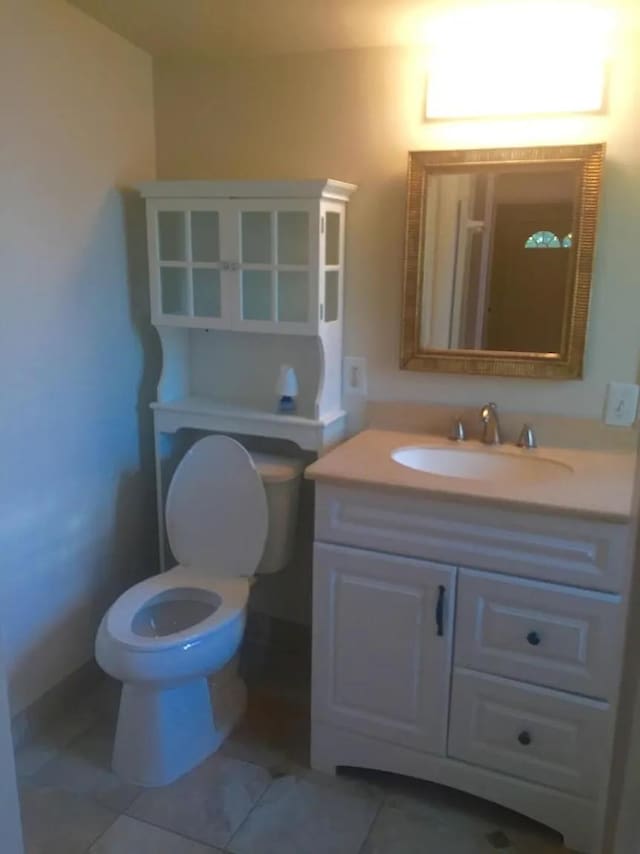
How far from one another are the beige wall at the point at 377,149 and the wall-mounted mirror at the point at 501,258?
0.05m

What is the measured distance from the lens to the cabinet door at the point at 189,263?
2.17 m

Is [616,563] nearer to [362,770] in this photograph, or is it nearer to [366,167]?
[362,770]

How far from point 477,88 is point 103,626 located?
1797 mm

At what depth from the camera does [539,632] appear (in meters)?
1.69


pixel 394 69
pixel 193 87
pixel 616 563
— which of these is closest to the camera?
pixel 616 563

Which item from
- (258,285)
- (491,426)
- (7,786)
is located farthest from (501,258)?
(7,786)

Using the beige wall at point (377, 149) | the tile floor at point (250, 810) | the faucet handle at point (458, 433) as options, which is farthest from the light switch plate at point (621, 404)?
the tile floor at point (250, 810)

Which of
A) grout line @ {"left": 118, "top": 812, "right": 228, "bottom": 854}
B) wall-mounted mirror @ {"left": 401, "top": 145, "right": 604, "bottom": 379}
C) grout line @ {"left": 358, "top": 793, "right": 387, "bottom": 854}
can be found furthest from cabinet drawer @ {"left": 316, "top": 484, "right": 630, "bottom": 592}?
grout line @ {"left": 118, "top": 812, "right": 228, "bottom": 854}

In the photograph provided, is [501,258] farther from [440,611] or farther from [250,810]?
[250,810]

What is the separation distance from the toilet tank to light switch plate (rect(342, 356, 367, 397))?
0.96 feet

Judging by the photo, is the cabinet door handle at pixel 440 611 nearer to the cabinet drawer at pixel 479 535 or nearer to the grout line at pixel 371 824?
the cabinet drawer at pixel 479 535

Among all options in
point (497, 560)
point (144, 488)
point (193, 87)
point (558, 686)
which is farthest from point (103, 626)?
point (193, 87)

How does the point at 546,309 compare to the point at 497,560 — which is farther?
the point at 546,309

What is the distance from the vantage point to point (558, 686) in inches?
66.9
